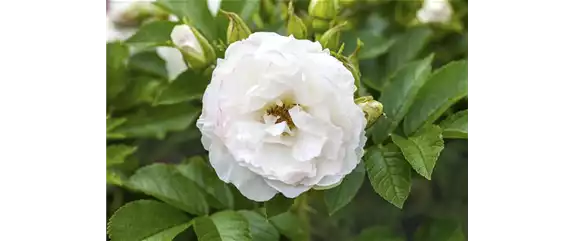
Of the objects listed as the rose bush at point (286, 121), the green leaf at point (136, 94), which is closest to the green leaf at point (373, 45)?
the rose bush at point (286, 121)

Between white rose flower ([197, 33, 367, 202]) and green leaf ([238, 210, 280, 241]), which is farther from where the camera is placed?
green leaf ([238, 210, 280, 241])

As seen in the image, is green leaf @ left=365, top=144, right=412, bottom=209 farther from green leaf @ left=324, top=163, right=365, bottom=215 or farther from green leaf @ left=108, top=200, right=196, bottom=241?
green leaf @ left=108, top=200, right=196, bottom=241

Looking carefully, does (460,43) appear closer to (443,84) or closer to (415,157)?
(443,84)

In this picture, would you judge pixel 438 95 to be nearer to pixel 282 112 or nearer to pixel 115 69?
pixel 282 112

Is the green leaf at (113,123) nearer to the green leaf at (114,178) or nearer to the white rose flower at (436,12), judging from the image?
the green leaf at (114,178)

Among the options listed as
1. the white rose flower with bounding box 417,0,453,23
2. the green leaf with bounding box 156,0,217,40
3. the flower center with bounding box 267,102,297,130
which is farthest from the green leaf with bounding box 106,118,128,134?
the white rose flower with bounding box 417,0,453,23
